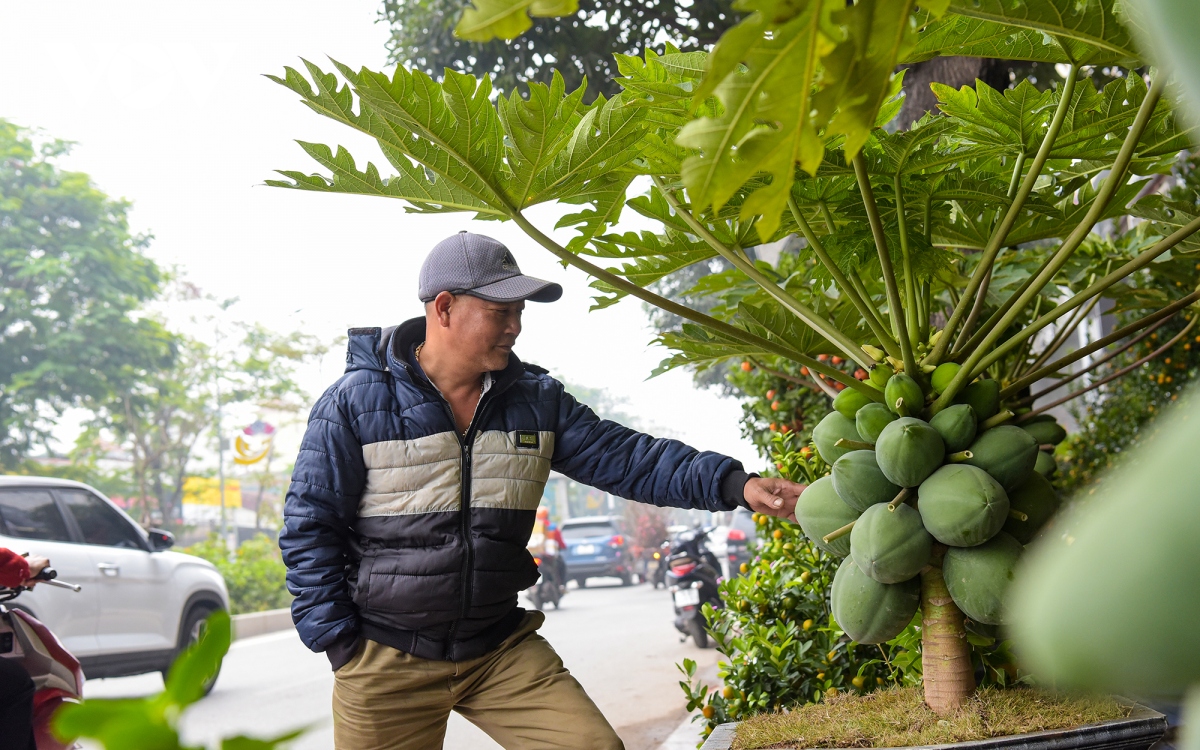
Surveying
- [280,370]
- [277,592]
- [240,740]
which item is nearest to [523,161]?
[240,740]

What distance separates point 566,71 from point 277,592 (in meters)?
10.4

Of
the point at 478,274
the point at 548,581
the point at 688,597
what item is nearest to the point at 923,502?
the point at 478,274

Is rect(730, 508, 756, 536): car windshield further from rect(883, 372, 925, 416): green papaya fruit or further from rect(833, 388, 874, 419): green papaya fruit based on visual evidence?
rect(883, 372, 925, 416): green papaya fruit

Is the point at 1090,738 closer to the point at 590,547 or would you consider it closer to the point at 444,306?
the point at 444,306

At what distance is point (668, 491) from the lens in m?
2.52

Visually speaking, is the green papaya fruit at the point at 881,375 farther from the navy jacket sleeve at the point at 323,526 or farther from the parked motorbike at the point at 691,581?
the parked motorbike at the point at 691,581

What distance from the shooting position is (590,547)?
19.3 meters

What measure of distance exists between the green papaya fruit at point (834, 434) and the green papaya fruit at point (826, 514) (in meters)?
0.05

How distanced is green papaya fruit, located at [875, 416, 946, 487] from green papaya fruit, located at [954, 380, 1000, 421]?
12 centimetres

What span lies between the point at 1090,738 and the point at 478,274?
1.77 meters

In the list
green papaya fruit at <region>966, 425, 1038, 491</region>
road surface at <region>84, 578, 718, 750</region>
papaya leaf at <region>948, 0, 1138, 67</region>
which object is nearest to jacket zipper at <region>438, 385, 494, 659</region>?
green papaya fruit at <region>966, 425, 1038, 491</region>

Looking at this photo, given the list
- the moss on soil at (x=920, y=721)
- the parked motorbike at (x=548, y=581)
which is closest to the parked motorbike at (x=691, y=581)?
the parked motorbike at (x=548, y=581)

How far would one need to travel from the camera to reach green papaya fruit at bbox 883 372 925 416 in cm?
170

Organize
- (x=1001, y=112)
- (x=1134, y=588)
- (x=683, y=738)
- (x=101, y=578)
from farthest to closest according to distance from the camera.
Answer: (x=101, y=578) < (x=683, y=738) < (x=1001, y=112) < (x=1134, y=588)
